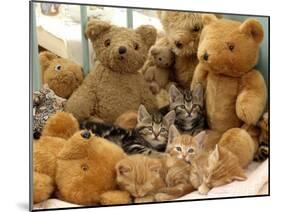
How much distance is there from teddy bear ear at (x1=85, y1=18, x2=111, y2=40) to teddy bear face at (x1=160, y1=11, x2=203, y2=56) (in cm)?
23

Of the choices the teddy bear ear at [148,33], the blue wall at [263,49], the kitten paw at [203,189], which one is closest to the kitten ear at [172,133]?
the kitten paw at [203,189]

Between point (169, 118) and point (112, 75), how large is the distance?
0.87ft

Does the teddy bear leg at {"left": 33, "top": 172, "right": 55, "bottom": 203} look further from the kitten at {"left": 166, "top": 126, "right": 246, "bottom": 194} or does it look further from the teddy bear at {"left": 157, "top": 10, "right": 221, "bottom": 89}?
the teddy bear at {"left": 157, "top": 10, "right": 221, "bottom": 89}

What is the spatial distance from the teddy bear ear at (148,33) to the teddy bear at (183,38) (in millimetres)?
52

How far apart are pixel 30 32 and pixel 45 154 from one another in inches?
16.4

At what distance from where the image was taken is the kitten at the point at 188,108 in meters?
1.87

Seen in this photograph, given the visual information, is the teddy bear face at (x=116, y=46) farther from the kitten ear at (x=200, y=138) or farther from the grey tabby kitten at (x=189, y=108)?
the kitten ear at (x=200, y=138)

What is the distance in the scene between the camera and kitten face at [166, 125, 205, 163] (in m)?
1.85

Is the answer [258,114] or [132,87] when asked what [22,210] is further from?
[258,114]

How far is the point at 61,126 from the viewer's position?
5.70 feet

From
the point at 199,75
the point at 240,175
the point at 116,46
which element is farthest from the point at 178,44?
the point at 240,175

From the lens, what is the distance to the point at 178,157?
1.85 meters

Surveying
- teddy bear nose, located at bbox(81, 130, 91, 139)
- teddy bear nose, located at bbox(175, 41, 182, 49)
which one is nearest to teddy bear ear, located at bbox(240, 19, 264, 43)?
teddy bear nose, located at bbox(175, 41, 182, 49)

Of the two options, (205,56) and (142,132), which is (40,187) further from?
(205,56)
